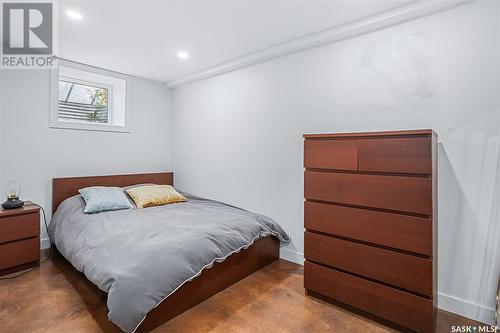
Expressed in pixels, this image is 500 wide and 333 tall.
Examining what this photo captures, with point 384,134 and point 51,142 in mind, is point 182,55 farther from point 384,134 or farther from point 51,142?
point 384,134

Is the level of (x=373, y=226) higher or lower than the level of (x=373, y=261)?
higher

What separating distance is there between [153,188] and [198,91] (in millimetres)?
1548

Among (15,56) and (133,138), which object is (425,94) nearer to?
(133,138)

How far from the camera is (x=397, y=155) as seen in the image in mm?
1704

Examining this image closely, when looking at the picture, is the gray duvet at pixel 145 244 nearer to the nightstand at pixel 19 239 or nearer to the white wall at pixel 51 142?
the nightstand at pixel 19 239

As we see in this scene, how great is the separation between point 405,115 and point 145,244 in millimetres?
2285

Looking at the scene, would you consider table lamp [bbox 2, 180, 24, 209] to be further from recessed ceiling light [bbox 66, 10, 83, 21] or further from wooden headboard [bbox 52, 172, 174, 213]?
recessed ceiling light [bbox 66, 10, 83, 21]

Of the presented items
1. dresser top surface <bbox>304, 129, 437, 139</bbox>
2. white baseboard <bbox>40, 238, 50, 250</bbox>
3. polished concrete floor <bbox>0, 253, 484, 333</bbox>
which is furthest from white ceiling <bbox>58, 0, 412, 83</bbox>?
polished concrete floor <bbox>0, 253, 484, 333</bbox>

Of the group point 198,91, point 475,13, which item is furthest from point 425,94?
point 198,91

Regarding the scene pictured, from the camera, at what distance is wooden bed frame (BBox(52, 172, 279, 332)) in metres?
1.76

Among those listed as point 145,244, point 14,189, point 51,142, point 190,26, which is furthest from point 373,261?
point 51,142

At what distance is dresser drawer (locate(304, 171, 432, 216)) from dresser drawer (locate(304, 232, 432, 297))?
31 cm

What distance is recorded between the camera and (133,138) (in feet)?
12.6

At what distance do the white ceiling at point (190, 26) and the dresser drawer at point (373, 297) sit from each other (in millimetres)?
2083
